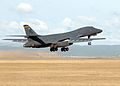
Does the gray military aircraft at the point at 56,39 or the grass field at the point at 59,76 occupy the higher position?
the gray military aircraft at the point at 56,39

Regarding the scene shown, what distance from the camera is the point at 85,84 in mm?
57500

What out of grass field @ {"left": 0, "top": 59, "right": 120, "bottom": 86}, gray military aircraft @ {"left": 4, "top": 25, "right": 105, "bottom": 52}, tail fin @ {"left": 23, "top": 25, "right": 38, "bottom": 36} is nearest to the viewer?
grass field @ {"left": 0, "top": 59, "right": 120, "bottom": 86}

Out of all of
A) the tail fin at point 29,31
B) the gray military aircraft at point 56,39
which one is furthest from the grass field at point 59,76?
the tail fin at point 29,31

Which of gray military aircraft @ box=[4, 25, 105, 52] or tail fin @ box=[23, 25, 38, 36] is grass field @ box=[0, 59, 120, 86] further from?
tail fin @ box=[23, 25, 38, 36]

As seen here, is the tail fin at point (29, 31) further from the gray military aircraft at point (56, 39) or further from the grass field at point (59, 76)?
the grass field at point (59, 76)

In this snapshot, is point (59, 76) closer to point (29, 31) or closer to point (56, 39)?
point (29, 31)

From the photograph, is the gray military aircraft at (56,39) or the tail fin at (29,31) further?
the tail fin at (29,31)

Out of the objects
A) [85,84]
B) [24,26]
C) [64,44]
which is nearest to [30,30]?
[24,26]

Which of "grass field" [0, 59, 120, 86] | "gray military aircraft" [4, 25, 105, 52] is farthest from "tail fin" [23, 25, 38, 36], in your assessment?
"grass field" [0, 59, 120, 86]

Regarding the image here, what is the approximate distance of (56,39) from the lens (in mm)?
171625

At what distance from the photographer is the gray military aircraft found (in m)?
161

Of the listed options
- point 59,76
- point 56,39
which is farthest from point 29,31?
point 59,76

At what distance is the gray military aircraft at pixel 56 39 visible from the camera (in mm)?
161000

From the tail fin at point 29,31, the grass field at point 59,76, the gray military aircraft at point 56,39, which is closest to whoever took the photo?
the grass field at point 59,76
